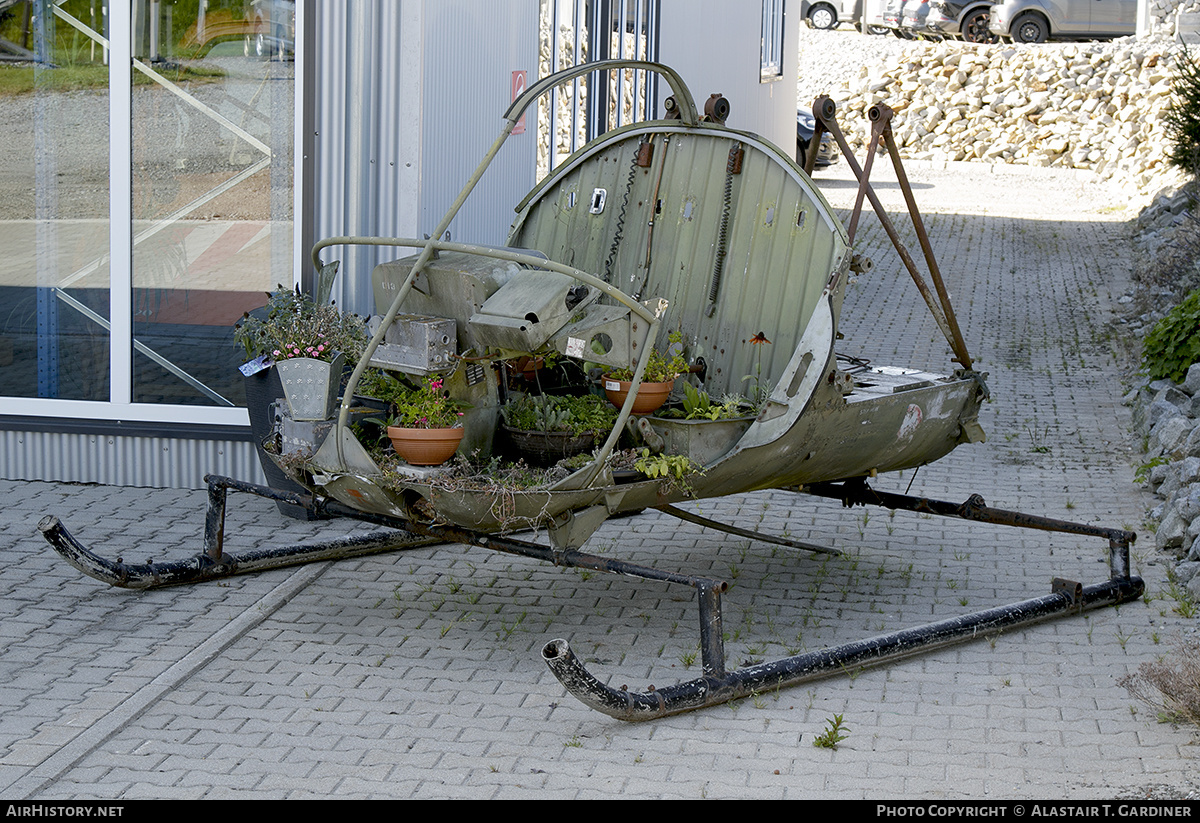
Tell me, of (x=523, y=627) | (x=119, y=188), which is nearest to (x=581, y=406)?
(x=523, y=627)

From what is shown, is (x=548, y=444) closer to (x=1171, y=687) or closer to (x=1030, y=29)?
(x=1171, y=687)

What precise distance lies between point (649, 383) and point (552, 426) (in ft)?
1.38

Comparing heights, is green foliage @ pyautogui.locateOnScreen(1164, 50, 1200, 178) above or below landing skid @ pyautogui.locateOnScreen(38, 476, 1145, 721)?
above

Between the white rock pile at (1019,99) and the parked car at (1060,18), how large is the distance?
1880 millimetres

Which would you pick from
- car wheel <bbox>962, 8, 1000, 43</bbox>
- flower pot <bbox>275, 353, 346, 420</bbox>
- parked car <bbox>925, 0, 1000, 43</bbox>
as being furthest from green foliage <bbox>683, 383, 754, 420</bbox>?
car wheel <bbox>962, 8, 1000, 43</bbox>

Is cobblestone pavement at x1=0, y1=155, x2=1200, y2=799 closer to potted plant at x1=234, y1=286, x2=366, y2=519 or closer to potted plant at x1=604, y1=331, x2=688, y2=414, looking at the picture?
potted plant at x1=234, y1=286, x2=366, y2=519

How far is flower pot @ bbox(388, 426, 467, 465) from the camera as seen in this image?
16.0 ft

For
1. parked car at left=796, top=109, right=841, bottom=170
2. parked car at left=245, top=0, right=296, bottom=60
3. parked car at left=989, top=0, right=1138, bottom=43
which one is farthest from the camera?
parked car at left=989, top=0, right=1138, bottom=43

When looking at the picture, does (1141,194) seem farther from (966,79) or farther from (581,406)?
(581,406)

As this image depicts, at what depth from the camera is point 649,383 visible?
5.19m

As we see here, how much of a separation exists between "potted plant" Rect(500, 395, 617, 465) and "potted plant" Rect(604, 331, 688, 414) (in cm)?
11

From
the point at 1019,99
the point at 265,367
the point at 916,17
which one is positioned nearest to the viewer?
the point at 265,367

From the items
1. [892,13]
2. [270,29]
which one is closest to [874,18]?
[892,13]

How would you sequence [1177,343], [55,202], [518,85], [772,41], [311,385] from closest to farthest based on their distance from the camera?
[311,385], [55,202], [518,85], [1177,343], [772,41]
